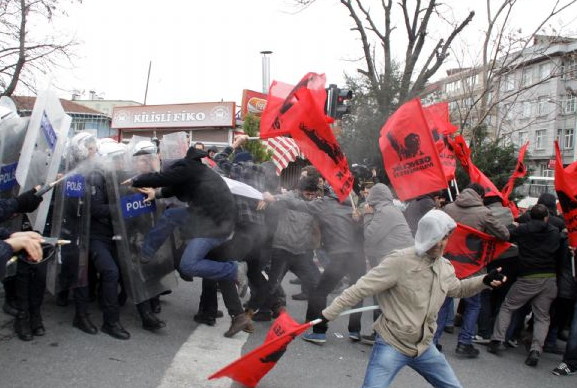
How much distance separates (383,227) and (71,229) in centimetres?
294

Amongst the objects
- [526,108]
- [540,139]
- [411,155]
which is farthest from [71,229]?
[540,139]

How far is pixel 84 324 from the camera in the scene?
491 centimetres

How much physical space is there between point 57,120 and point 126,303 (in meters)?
2.28

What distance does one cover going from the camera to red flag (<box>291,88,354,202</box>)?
18.3ft

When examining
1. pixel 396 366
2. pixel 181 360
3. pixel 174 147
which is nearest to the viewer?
pixel 396 366

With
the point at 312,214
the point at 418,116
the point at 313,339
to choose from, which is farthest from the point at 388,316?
the point at 418,116

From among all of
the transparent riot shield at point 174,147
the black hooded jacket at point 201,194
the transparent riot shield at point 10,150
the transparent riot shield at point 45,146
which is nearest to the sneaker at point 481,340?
the black hooded jacket at point 201,194

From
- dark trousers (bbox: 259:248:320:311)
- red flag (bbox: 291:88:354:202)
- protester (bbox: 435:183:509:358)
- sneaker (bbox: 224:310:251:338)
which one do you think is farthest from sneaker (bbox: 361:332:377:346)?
red flag (bbox: 291:88:354:202)

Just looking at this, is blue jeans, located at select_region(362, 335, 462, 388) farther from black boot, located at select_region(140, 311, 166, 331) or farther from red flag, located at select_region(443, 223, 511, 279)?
black boot, located at select_region(140, 311, 166, 331)

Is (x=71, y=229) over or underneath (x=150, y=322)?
over

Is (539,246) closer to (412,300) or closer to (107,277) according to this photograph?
(412,300)

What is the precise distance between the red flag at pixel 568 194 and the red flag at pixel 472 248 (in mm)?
592

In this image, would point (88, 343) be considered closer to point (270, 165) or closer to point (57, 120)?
point (57, 120)

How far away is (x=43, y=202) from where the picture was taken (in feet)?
15.3
